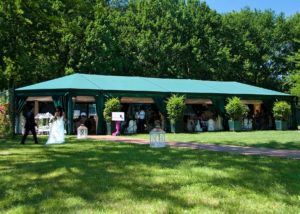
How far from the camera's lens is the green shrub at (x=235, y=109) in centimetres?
2825

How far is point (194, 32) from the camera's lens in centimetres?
4512

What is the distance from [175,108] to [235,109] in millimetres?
4274

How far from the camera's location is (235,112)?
28281 millimetres

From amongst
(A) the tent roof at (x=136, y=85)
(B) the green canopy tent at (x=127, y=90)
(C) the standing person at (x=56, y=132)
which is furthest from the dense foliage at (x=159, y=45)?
(C) the standing person at (x=56, y=132)

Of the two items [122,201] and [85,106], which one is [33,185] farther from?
[85,106]

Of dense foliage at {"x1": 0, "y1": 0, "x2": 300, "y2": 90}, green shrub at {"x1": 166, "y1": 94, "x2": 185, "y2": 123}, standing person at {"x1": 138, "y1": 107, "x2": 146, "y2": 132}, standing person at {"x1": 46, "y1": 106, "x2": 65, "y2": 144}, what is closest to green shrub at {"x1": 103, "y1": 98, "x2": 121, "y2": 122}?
green shrub at {"x1": 166, "y1": 94, "x2": 185, "y2": 123}

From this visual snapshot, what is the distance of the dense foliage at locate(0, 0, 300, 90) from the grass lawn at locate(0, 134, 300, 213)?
24414mm

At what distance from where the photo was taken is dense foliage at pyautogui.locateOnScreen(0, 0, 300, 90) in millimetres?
38438

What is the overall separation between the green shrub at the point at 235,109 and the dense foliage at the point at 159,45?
47.4ft

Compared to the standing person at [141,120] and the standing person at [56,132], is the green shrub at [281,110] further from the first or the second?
the standing person at [56,132]

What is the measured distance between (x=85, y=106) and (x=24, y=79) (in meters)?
11.5

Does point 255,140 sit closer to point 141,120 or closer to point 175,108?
point 175,108

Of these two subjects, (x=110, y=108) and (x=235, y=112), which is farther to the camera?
(x=235, y=112)

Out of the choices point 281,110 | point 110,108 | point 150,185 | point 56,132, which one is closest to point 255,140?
point 56,132
